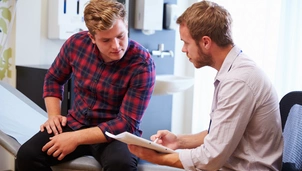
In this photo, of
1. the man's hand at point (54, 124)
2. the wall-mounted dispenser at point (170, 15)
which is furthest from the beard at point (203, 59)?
the wall-mounted dispenser at point (170, 15)

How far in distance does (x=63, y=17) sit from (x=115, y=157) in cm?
143

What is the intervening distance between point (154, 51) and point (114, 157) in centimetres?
187

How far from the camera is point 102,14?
1.51 metres

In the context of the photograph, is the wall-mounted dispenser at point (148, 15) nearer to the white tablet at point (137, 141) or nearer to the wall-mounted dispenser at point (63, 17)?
the wall-mounted dispenser at point (63, 17)

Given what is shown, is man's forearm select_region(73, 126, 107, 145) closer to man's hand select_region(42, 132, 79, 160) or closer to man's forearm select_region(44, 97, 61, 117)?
man's hand select_region(42, 132, 79, 160)

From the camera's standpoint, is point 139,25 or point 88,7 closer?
point 88,7

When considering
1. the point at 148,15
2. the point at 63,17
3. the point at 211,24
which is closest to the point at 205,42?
the point at 211,24

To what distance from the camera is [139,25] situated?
10.1 ft

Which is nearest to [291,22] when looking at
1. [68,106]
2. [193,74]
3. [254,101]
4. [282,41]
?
[282,41]

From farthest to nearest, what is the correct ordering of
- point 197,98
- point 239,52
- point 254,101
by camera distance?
point 197,98, point 239,52, point 254,101

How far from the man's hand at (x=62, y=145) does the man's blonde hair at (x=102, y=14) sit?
0.42m

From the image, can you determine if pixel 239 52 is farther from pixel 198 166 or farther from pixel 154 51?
pixel 154 51

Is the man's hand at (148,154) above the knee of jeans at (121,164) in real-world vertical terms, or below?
above

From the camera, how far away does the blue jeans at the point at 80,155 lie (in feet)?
4.63
